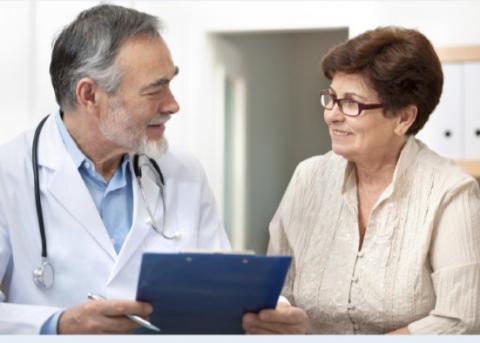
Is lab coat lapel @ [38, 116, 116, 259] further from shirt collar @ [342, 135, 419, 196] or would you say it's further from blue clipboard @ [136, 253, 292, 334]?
shirt collar @ [342, 135, 419, 196]

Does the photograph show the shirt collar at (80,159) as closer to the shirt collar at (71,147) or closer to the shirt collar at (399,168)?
the shirt collar at (71,147)

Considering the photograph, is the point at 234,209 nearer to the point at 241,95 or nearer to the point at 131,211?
the point at 241,95

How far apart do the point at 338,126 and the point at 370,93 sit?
114 mm

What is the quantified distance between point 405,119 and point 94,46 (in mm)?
811

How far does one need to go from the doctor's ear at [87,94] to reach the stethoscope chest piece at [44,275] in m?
0.37

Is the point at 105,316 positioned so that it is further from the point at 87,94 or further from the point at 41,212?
the point at 87,94

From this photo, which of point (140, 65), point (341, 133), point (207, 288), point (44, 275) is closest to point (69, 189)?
point (44, 275)

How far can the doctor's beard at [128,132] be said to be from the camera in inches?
75.9

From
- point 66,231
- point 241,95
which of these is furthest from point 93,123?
point 241,95

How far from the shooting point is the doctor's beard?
193 cm

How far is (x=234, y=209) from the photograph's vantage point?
4.71 m

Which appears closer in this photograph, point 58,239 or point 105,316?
point 105,316

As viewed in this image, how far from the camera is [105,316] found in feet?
5.32

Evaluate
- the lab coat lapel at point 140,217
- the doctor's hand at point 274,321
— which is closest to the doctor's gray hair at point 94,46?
the lab coat lapel at point 140,217
